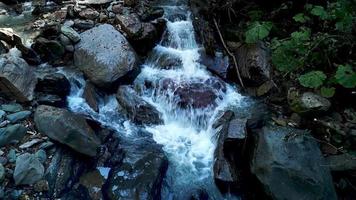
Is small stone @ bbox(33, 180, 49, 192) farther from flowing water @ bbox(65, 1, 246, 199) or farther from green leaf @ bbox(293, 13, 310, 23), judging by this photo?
green leaf @ bbox(293, 13, 310, 23)

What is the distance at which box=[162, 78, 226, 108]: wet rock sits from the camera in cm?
550

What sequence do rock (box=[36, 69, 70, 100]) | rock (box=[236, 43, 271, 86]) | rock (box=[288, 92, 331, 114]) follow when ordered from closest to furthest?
1. rock (box=[288, 92, 331, 114])
2. rock (box=[36, 69, 70, 100])
3. rock (box=[236, 43, 271, 86])

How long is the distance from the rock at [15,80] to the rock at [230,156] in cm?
269

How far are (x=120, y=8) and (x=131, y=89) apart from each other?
7.03ft

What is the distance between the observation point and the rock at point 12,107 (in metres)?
4.52

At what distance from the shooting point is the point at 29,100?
15.6ft

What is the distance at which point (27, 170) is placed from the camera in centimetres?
381

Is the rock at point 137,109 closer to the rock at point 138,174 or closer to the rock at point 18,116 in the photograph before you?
the rock at point 138,174

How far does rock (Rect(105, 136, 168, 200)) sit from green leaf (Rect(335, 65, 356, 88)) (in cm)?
238

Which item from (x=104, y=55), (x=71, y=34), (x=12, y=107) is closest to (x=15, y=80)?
(x=12, y=107)

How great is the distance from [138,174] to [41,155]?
1162 millimetres

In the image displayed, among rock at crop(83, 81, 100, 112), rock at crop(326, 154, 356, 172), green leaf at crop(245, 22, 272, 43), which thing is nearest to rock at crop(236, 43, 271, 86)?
green leaf at crop(245, 22, 272, 43)

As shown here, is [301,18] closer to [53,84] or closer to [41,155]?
[53,84]

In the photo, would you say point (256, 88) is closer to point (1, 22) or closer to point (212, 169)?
point (212, 169)
